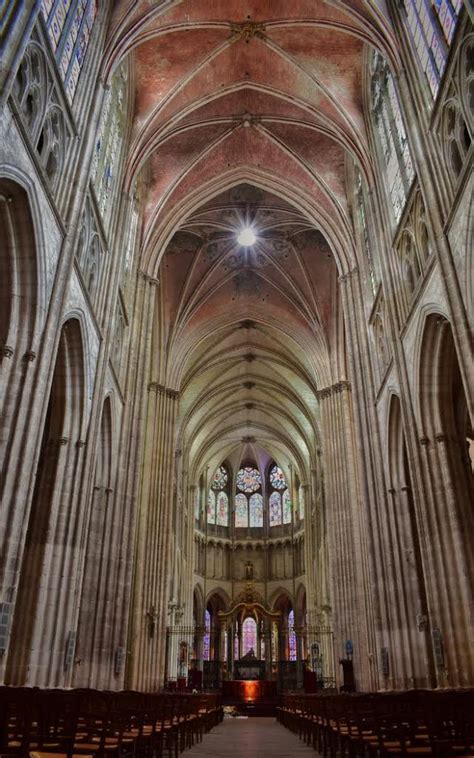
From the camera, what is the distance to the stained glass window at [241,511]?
4931cm

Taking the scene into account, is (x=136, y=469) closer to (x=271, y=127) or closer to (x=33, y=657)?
(x=33, y=657)

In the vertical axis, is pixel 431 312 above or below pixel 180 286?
below

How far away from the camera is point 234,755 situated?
8688mm

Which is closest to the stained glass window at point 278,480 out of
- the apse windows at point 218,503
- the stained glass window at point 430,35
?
the apse windows at point 218,503

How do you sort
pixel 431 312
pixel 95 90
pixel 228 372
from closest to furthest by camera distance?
pixel 431 312, pixel 95 90, pixel 228 372

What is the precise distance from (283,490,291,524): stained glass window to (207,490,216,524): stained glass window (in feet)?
18.4

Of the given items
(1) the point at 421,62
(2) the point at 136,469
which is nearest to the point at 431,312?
(1) the point at 421,62

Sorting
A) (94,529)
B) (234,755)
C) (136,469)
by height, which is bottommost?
(234,755)

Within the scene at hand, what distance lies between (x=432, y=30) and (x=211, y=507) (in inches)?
1598

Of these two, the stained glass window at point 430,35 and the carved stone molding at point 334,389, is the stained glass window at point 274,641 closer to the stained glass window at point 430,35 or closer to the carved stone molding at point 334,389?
the carved stone molding at point 334,389

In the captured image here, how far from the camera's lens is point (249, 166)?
23766 mm

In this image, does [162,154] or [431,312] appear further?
[162,154]

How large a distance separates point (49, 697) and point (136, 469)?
13686mm

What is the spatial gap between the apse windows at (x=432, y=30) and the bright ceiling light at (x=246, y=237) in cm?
1349
